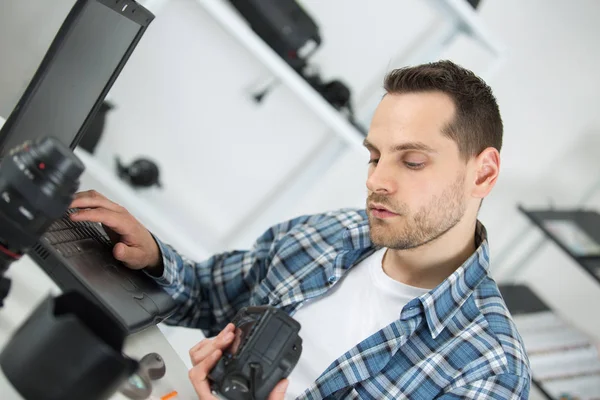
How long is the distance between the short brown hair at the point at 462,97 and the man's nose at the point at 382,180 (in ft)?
0.43

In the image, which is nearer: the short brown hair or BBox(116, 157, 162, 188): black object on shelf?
the short brown hair

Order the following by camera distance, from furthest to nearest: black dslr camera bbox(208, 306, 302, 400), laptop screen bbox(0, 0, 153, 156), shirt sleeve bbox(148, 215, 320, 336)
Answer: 1. shirt sleeve bbox(148, 215, 320, 336)
2. laptop screen bbox(0, 0, 153, 156)
3. black dslr camera bbox(208, 306, 302, 400)

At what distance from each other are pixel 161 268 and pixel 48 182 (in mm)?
512

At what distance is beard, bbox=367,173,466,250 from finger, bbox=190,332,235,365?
1.29 ft

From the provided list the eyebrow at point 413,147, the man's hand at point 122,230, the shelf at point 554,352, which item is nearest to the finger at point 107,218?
the man's hand at point 122,230

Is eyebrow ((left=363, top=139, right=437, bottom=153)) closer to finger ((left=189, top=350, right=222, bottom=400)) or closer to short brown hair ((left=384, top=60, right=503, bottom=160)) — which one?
short brown hair ((left=384, top=60, right=503, bottom=160))

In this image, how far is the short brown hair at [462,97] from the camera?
3.64 ft

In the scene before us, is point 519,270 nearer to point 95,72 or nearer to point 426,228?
point 426,228

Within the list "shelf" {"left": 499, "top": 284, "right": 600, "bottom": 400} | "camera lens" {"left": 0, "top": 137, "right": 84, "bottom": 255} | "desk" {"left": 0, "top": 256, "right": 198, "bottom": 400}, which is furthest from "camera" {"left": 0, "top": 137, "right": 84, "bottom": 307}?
"shelf" {"left": 499, "top": 284, "right": 600, "bottom": 400}

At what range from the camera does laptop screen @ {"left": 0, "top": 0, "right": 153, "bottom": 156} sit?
90cm

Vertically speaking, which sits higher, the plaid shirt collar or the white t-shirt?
the plaid shirt collar

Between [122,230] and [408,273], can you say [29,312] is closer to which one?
[122,230]

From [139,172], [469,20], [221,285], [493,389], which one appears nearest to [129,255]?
[221,285]

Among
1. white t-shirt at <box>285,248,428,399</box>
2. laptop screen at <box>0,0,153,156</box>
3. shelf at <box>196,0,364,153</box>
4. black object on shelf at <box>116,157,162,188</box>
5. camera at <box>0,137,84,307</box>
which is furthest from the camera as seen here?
black object on shelf at <box>116,157,162,188</box>
